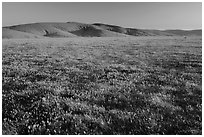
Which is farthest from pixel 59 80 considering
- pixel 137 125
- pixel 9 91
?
pixel 137 125

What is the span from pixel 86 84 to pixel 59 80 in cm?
200

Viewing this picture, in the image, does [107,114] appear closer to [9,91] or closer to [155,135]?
[155,135]

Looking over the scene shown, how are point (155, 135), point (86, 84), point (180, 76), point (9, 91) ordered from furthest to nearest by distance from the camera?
point (180, 76)
point (86, 84)
point (9, 91)
point (155, 135)

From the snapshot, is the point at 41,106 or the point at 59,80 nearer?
the point at 41,106

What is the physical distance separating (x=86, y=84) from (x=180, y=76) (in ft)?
21.7

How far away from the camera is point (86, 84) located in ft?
48.3

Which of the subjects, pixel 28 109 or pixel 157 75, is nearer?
pixel 28 109

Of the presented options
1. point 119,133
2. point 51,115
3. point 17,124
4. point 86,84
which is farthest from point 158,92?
point 17,124

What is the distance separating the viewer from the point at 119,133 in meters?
9.14

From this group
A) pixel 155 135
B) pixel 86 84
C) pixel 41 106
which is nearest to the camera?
pixel 155 135

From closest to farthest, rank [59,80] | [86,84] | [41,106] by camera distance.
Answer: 1. [41,106]
2. [86,84]
3. [59,80]

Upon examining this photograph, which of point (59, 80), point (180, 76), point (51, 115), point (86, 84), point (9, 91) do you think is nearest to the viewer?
point (51, 115)

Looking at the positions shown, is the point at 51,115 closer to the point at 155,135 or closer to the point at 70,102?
the point at 70,102

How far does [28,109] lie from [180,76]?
10.6m
